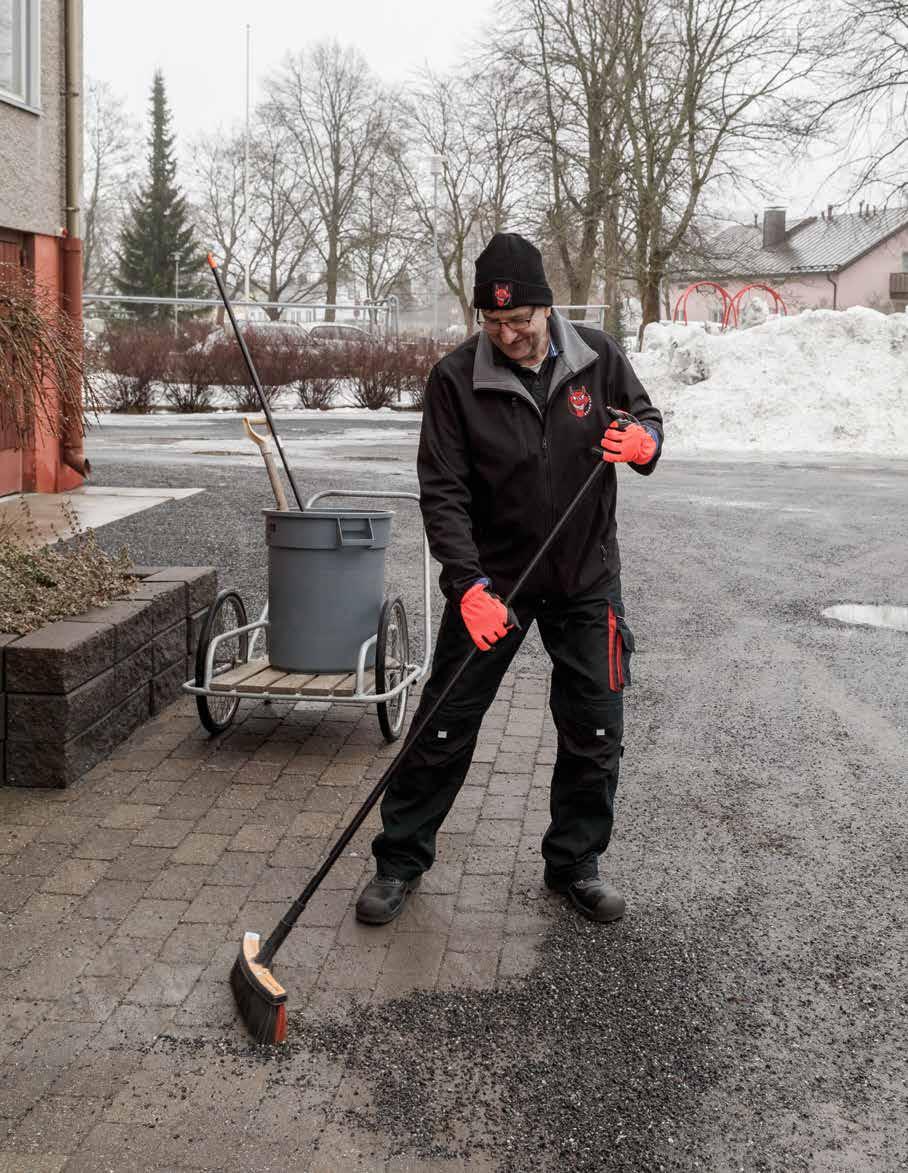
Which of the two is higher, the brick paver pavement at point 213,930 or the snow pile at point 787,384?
the snow pile at point 787,384

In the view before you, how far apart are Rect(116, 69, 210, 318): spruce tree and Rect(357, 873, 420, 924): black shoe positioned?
6137cm

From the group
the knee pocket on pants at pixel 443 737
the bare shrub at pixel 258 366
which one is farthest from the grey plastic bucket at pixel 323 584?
the bare shrub at pixel 258 366

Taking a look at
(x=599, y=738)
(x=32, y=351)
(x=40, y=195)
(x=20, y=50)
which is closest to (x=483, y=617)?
(x=599, y=738)

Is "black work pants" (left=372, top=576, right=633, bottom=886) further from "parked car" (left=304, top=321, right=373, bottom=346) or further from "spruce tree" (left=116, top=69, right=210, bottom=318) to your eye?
"spruce tree" (left=116, top=69, right=210, bottom=318)

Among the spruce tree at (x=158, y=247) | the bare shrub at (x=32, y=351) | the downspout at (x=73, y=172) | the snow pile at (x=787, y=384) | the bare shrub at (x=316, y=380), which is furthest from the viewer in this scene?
the spruce tree at (x=158, y=247)

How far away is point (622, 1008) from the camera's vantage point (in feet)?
11.9

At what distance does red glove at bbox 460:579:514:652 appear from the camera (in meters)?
3.87

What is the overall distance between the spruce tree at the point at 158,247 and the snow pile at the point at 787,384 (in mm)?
41599

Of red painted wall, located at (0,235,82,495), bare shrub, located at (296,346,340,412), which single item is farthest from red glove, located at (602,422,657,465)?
bare shrub, located at (296,346,340,412)

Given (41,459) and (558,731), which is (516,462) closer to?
(558,731)

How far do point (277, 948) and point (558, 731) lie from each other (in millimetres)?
1055

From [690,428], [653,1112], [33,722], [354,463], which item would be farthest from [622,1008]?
[690,428]

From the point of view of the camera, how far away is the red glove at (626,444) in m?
3.91

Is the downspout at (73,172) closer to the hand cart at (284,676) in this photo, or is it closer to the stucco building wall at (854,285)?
the hand cart at (284,676)
